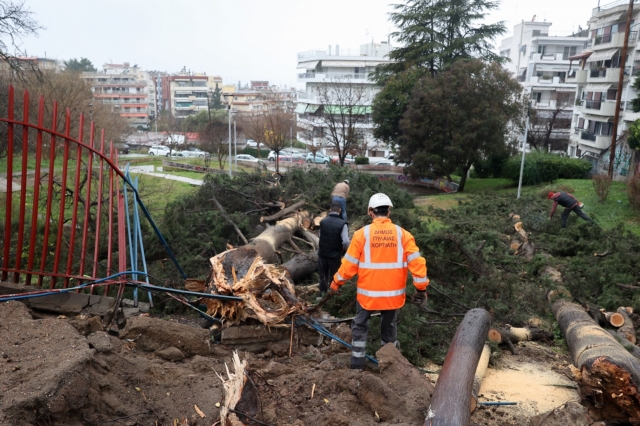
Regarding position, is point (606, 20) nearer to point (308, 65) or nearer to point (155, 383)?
point (308, 65)

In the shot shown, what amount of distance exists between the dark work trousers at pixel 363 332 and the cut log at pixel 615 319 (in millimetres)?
3441

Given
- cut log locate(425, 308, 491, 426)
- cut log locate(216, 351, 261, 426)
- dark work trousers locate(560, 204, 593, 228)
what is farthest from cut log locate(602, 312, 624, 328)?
dark work trousers locate(560, 204, 593, 228)

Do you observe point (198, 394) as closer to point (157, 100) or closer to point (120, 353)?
point (120, 353)

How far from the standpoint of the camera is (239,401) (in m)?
3.54

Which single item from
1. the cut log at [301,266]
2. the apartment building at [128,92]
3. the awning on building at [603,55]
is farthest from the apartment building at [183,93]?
the cut log at [301,266]

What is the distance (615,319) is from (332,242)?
3847mm

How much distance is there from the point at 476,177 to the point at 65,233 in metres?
24.3

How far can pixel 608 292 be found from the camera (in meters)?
7.88

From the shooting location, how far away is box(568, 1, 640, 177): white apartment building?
3039 cm

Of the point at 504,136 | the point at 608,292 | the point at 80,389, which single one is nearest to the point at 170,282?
the point at 80,389

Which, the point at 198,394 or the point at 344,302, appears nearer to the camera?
the point at 198,394

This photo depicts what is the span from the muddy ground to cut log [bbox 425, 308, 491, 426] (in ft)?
0.82

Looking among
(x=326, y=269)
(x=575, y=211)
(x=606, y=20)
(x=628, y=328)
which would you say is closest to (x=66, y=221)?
(x=326, y=269)

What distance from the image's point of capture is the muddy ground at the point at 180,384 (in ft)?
10.5
